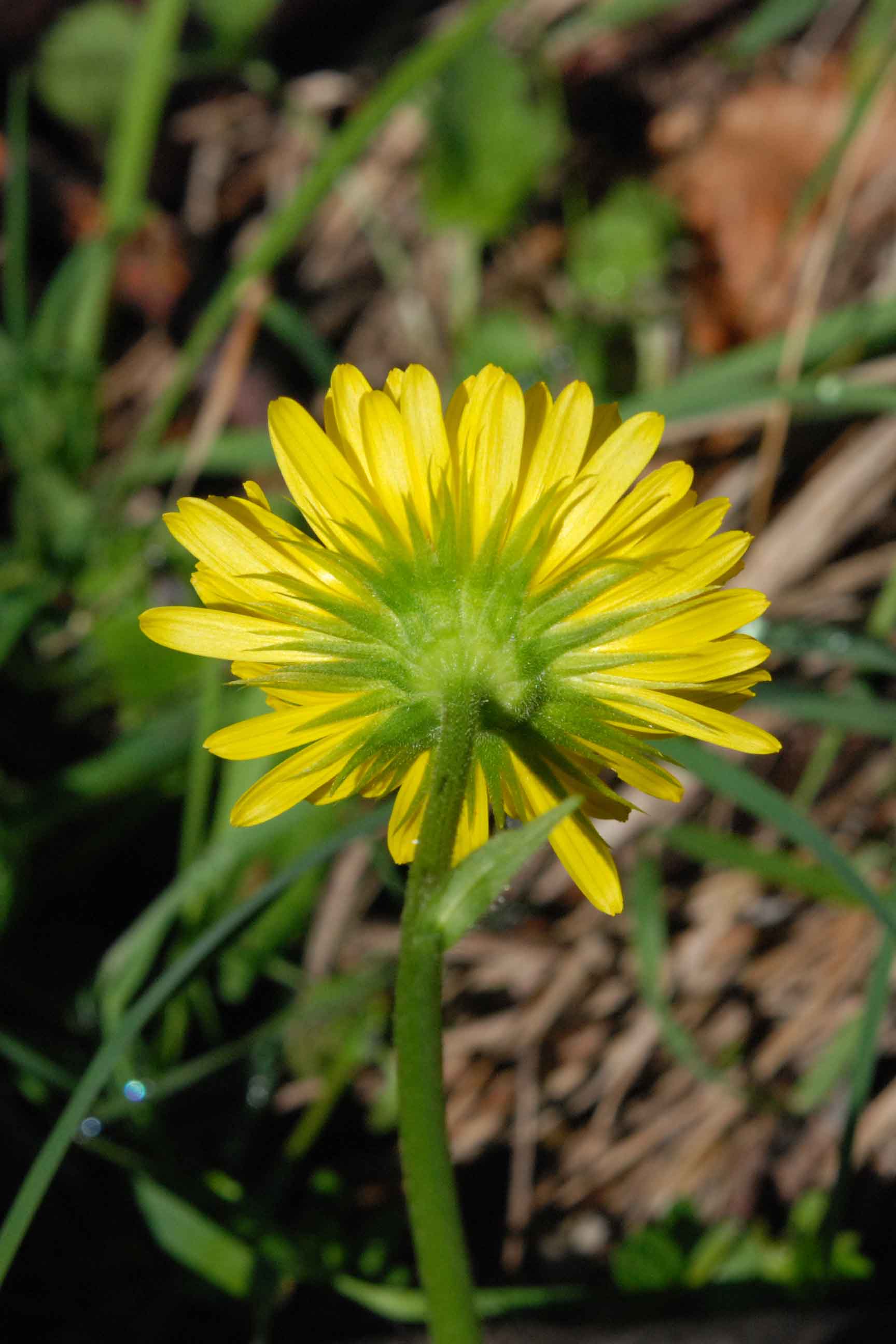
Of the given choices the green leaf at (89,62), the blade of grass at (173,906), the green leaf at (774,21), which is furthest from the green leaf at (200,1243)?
the green leaf at (774,21)

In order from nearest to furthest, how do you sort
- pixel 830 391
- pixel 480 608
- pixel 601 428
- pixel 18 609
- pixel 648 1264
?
pixel 480 608 < pixel 601 428 < pixel 648 1264 < pixel 18 609 < pixel 830 391

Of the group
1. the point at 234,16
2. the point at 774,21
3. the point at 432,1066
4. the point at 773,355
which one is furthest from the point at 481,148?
the point at 432,1066

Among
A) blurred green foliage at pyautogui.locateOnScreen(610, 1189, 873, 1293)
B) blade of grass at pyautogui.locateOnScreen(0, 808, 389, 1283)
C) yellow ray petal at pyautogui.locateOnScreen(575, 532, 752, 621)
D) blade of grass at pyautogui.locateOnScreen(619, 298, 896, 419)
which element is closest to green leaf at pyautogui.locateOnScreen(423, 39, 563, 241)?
blade of grass at pyautogui.locateOnScreen(619, 298, 896, 419)

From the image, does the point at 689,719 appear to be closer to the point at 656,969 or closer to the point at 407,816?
the point at 407,816

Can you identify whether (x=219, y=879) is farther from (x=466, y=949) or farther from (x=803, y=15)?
(x=803, y=15)

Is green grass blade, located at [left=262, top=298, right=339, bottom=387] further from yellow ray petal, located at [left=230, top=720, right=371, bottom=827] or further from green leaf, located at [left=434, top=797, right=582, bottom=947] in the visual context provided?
green leaf, located at [left=434, top=797, right=582, bottom=947]

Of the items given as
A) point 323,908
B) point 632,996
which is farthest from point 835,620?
point 323,908

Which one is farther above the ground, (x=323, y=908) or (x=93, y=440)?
(x=93, y=440)
